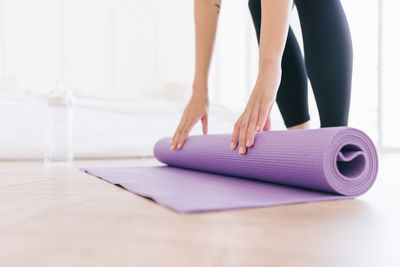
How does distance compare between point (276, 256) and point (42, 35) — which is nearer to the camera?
point (276, 256)

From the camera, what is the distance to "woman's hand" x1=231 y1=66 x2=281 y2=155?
1.02 m

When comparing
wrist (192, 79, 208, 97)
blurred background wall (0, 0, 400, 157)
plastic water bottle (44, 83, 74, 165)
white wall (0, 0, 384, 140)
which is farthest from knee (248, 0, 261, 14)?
white wall (0, 0, 384, 140)

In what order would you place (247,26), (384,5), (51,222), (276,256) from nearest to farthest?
(276,256), (51,222), (384,5), (247,26)

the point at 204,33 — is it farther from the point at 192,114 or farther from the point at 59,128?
the point at 59,128

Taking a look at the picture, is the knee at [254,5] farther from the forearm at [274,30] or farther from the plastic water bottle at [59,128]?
the plastic water bottle at [59,128]

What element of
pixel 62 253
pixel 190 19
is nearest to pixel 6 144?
pixel 62 253

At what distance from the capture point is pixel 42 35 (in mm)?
4531

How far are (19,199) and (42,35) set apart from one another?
4184mm

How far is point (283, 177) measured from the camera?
977mm

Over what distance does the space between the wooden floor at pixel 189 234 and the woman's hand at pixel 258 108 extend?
30 centimetres

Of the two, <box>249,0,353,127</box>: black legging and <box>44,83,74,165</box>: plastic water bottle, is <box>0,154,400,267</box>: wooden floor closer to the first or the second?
<box>249,0,353,127</box>: black legging

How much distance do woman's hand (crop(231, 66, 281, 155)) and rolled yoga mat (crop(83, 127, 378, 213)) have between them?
4 centimetres

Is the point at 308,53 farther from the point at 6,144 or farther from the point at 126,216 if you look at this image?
the point at 6,144

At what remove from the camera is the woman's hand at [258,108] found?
1.02 m
